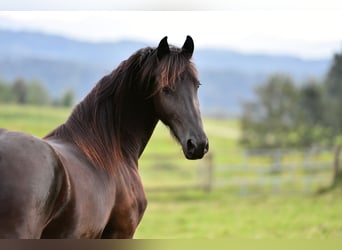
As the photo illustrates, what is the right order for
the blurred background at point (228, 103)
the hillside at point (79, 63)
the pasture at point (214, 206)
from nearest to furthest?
1. the pasture at point (214, 206)
2. the blurred background at point (228, 103)
3. the hillside at point (79, 63)

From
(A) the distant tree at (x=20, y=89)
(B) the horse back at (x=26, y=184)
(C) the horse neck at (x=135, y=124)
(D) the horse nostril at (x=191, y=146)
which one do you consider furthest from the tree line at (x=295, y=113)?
(B) the horse back at (x=26, y=184)

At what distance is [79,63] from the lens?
9.40 metres

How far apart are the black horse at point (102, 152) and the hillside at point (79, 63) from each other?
22.2ft

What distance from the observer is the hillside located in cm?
926

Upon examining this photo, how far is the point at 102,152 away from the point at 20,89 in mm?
8428

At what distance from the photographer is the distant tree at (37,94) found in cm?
915

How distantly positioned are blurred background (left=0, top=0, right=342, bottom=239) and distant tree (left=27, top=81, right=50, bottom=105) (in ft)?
0.07

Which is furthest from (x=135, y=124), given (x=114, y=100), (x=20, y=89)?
(x=20, y=89)

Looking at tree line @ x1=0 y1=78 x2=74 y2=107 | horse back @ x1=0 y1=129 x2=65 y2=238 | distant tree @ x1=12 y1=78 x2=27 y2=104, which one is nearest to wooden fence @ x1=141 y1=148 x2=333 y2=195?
tree line @ x1=0 y1=78 x2=74 y2=107

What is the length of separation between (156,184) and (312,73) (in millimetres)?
4350

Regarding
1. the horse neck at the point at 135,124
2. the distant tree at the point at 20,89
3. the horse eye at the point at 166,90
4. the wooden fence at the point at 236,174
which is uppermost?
the horse eye at the point at 166,90

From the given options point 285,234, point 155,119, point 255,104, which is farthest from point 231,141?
point 155,119

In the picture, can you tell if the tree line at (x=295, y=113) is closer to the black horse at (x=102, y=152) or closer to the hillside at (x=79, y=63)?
the hillside at (x=79, y=63)

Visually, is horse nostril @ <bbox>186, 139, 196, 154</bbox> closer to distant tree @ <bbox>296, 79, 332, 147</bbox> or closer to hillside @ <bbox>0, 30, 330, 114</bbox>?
hillside @ <bbox>0, 30, 330, 114</bbox>
